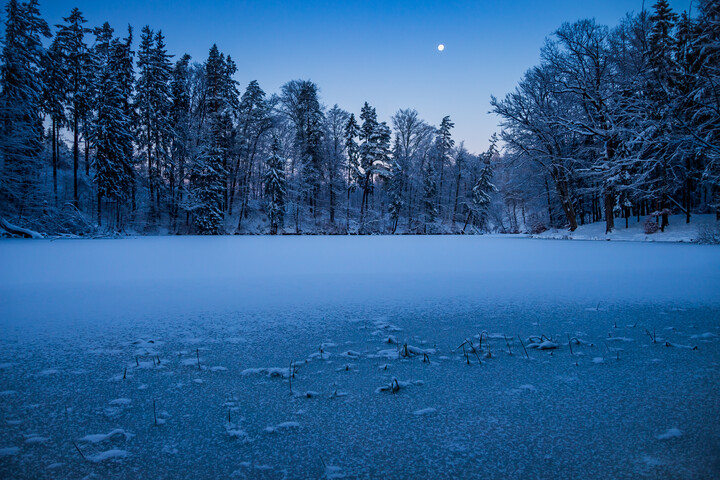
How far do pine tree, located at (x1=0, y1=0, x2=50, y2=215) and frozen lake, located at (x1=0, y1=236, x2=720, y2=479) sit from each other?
2018cm

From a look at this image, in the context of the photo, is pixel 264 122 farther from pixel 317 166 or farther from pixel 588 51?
pixel 588 51

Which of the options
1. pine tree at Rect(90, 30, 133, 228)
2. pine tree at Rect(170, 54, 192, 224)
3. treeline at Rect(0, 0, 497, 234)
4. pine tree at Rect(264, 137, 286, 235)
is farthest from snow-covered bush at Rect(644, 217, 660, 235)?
pine tree at Rect(90, 30, 133, 228)

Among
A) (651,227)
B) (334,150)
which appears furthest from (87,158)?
(651,227)

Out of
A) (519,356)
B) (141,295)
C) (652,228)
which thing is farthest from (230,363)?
(652,228)

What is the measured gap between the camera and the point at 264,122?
32781 mm

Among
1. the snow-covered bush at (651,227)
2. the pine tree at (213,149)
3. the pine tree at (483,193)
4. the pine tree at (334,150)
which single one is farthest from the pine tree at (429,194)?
the snow-covered bush at (651,227)

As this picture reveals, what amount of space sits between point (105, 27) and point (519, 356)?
136 ft

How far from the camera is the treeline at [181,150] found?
2225 centimetres

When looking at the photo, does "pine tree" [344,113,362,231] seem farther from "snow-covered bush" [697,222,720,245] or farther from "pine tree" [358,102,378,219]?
"snow-covered bush" [697,222,720,245]

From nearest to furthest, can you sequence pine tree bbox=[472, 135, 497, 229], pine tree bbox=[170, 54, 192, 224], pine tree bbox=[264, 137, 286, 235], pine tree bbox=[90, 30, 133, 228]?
1. pine tree bbox=[90, 30, 133, 228]
2. pine tree bbox=[170, 54, 192, 224]
3. pine tree bbox=[264, 137, 286, 235]
4. pine tree bbox=[472, 135, 497, 229]

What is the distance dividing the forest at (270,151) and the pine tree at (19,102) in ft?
0.33

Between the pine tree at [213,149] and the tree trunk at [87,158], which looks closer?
the pine tree at [213,149]

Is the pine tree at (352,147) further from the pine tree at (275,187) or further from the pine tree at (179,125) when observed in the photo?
the pine tree at (179,125)

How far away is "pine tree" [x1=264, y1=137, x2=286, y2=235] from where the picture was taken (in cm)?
3180
